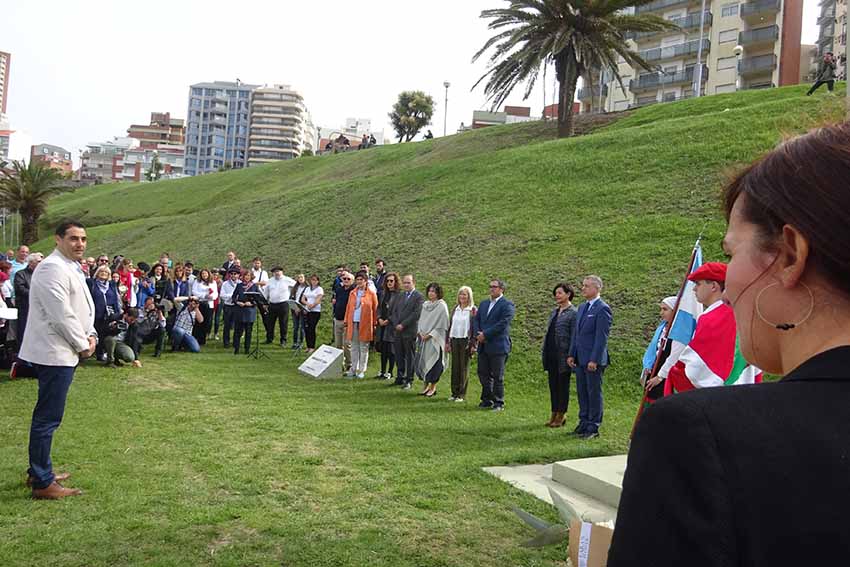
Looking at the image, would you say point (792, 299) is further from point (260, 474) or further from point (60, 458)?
Result: point (60, 458)

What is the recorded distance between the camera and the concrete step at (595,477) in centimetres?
600

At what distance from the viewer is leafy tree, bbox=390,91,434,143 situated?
73.4 metres

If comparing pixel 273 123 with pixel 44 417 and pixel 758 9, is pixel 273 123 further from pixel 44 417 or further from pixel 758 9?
pixel 44 417

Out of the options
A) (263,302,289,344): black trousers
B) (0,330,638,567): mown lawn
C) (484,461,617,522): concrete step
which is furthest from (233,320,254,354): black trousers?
(484,461,617,522): concrete step

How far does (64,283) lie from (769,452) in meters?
5.72

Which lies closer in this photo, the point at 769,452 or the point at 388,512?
the point at 769,452

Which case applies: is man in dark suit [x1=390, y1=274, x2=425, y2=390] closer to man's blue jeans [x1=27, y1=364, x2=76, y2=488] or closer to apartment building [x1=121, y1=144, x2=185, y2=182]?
man's blue jeans [x1=27, y1=364, x2=76, y2=488]

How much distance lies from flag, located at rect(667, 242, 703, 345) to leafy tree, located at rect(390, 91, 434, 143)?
70.0 m

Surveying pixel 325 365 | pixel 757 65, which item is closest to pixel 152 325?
pixel 325 365

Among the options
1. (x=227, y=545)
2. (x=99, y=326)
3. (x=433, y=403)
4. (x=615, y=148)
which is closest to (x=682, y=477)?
(x=227, y=545)

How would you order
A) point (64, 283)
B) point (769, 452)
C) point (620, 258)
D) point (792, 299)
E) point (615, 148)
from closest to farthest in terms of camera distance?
1. point (769, 452)
2. point (792, 299)
3. point (64, 283)
4. point (620, 258)
5. point (615, 148)

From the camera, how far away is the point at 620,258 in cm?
1633

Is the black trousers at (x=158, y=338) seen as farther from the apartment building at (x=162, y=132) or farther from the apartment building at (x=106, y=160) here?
the apartment building at (x=162, y=132)

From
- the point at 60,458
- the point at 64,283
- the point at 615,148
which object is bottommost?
the point at 60,458
